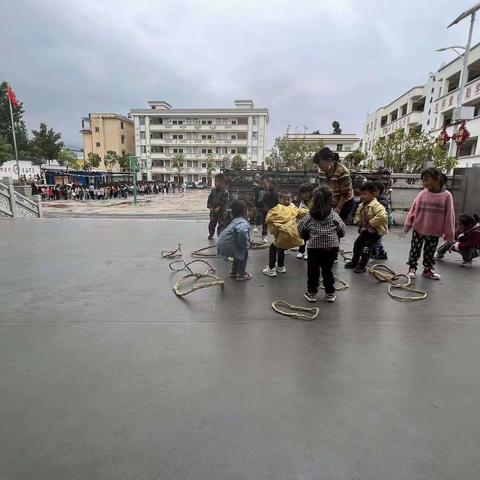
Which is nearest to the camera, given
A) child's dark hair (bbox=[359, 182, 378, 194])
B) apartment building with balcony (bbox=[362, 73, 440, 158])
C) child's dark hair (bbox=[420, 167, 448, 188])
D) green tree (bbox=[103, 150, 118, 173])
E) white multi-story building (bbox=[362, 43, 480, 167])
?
child's dark hair (bbox=[420, 167, 448, 188])

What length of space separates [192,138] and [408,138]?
44638mm

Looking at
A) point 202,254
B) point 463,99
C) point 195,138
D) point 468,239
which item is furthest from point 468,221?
point 195,138

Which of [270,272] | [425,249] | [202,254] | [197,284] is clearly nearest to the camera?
[197,284]

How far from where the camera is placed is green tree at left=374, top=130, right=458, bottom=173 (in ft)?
52.5

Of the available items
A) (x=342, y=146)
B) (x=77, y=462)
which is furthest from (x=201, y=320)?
(x=342, y=146)

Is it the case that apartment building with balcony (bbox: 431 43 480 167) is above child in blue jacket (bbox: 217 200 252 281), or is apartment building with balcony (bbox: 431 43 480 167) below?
above

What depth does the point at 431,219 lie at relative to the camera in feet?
14.7

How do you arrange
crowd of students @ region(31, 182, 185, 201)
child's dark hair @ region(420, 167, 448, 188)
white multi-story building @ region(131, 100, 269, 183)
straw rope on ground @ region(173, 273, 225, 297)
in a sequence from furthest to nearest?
white multi-story building @ region(131, 100, 269, 183) < crowd of students @ region(31, 182, 185, 201) < child's dark hair @ region(420, 167, 448, 188) < straw rope on ground @ region(173, 273, 225, 297)

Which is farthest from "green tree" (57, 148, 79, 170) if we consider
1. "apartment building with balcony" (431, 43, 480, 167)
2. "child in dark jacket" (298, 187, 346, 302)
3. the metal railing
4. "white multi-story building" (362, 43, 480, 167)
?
"child in dark jacket" (298, 187, 346, 302)

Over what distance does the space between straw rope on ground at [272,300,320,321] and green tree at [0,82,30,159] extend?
53504 mm

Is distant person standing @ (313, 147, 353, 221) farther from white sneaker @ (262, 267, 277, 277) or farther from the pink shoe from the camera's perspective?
the pink shoe

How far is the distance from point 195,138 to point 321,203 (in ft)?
183

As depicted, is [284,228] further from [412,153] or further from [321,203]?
[412,153]

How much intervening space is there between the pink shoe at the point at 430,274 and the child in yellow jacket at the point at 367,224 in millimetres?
811
